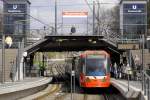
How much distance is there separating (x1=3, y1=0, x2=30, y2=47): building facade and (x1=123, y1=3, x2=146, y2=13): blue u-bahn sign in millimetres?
14392

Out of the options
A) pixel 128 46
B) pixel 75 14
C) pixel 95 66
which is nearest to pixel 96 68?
pixel 95 66

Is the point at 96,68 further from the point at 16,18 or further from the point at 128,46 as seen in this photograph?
the point at 16,18

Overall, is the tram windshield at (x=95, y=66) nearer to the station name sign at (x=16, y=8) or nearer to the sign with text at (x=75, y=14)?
the sign with text at (x=75, y=14)

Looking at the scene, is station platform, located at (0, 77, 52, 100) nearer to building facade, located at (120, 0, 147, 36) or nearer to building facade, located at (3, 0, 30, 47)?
building facade, located at (3, 0, 30, 47)

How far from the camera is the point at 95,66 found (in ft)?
140

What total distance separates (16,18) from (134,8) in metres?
16.5

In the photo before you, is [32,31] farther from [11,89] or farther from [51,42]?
[11,89]

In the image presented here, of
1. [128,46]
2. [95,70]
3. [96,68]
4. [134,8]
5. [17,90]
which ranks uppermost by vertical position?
[134,8]

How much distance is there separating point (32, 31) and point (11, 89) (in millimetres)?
30230

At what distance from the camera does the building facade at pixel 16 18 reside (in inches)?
2603

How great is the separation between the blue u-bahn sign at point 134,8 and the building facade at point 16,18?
14392 mm

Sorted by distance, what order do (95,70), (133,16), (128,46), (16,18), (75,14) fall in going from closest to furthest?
(95,70)
(128,46)
(75,14)
(16,18)
(133,16)

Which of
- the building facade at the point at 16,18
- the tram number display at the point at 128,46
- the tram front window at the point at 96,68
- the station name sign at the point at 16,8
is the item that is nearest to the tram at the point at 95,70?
the tram front window at the point at 96,68

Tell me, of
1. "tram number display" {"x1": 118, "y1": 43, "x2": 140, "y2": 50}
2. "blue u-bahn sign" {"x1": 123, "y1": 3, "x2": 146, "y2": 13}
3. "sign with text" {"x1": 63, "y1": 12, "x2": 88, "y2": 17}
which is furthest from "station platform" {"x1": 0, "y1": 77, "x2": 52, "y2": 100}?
"blue u-bahn sign" {"x1": 123, "y1": 3, "x2": 146, "y2": 13}
